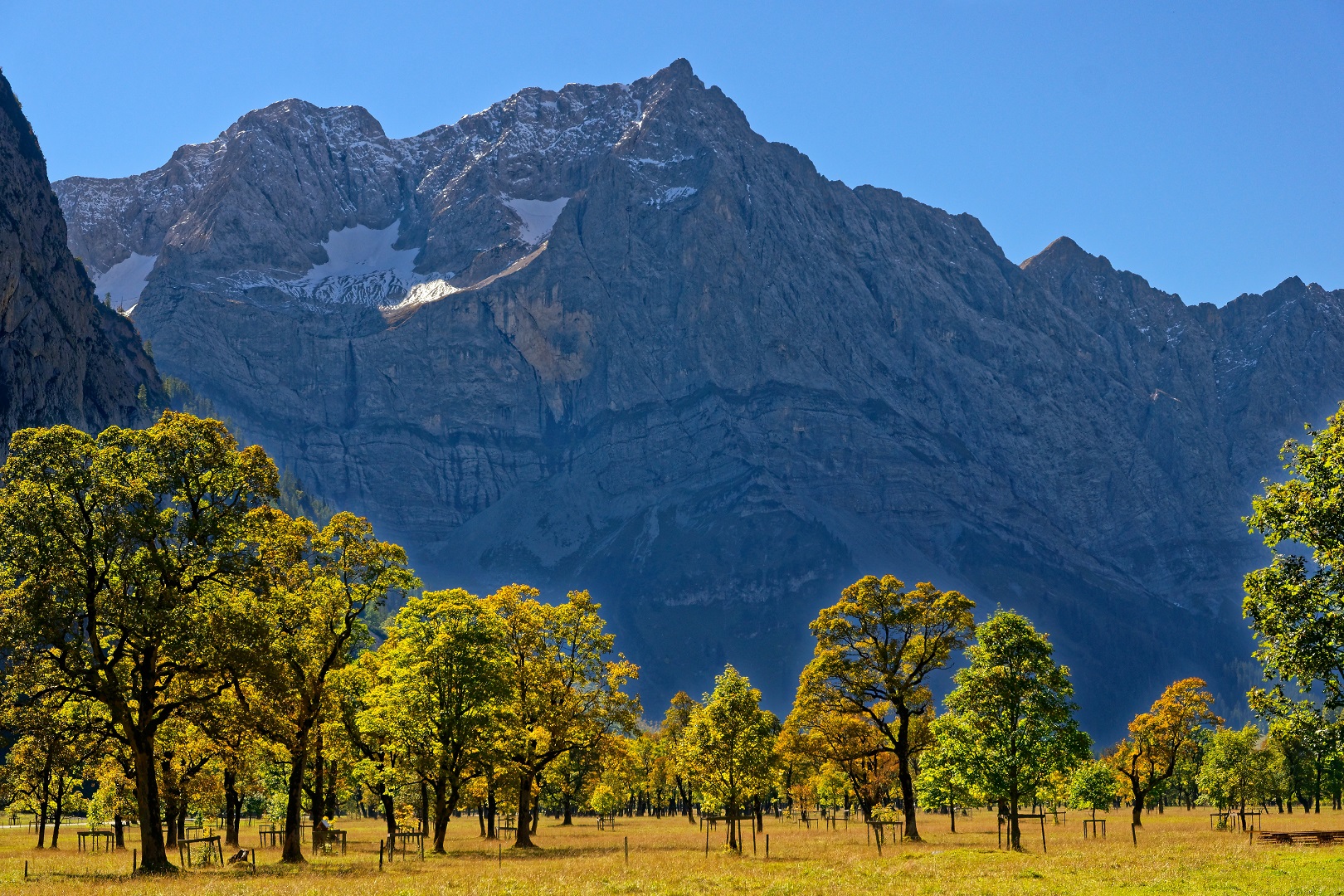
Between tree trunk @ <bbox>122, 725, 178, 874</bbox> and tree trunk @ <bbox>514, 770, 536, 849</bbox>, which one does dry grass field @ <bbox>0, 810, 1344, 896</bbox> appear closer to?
tree trunk @ <bbox>122, 725, 178, 874</bbox>

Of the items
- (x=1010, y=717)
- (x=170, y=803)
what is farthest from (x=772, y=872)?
(x=170, y=803)

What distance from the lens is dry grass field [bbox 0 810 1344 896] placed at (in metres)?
35.8

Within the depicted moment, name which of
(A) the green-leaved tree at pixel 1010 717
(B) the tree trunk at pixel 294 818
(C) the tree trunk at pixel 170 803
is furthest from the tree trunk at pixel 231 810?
(A) the green-leaved tree at pixel 1010 717

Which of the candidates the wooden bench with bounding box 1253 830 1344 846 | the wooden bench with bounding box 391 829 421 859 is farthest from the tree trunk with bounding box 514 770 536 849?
the wooden bench with bounding box 1253 830 1344 846

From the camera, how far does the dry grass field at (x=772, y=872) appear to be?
3584 centimetres

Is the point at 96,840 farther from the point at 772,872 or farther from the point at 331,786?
the point at 772,872

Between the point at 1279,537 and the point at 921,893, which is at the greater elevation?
the point at 1279,537

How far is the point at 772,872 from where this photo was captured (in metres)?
44.4

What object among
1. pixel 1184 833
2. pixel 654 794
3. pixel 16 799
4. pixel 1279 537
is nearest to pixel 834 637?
pixel 1184 833

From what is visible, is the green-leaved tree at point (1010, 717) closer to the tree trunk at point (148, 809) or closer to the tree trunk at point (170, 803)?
the tree trunk at point (148, 809)

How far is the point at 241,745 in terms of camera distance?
4447 cm

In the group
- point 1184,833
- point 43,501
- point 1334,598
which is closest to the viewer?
Result: point 1334,598

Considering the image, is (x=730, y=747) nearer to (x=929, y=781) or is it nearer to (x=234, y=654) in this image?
(x=929, y=781)

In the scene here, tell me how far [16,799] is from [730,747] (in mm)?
48326
